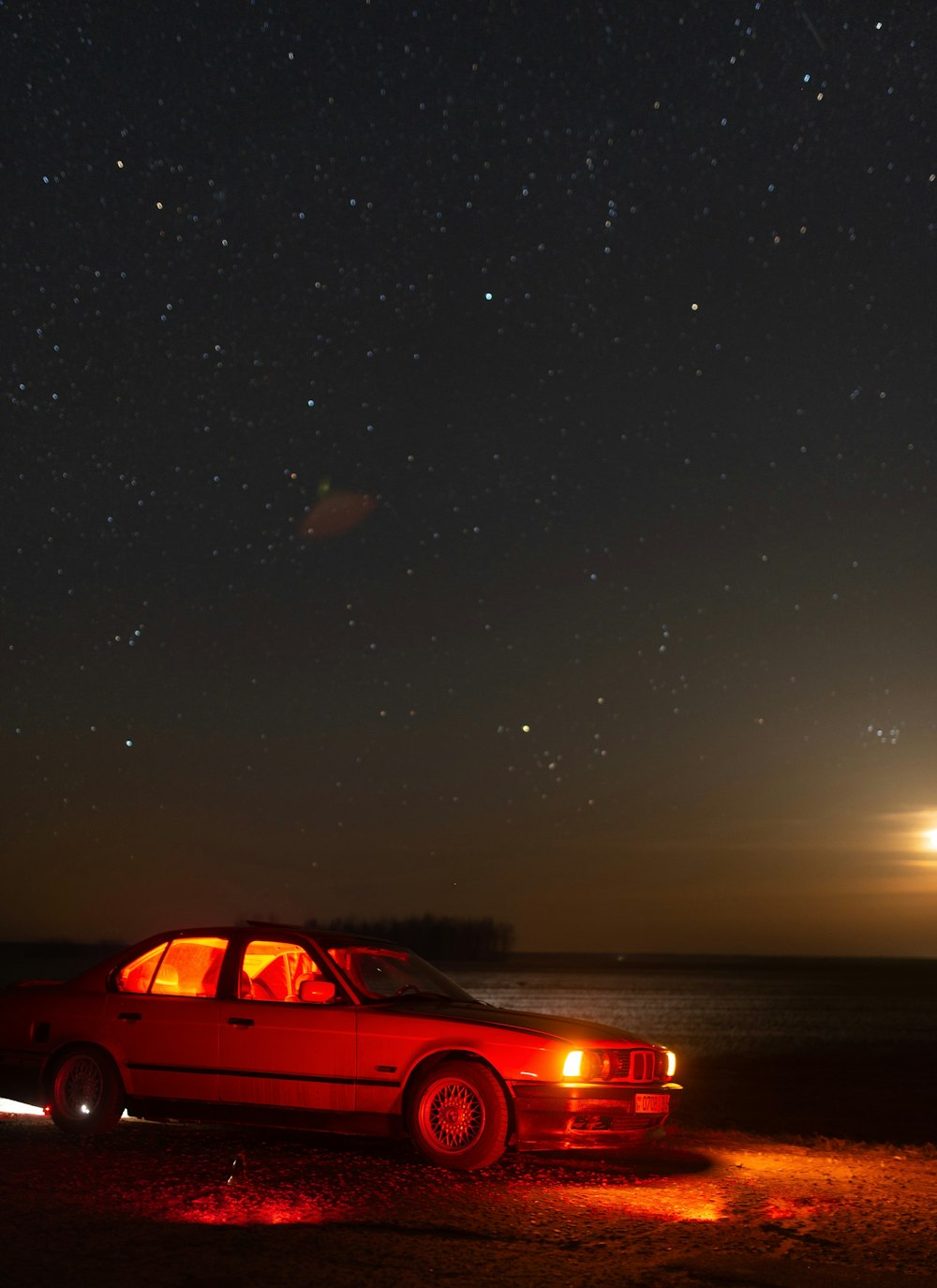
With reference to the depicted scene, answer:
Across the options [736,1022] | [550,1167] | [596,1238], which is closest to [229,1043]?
[550,1167]

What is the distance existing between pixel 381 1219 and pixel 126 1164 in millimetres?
2212

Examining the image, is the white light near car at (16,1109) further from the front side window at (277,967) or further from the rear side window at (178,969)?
the front side window at (277,967)

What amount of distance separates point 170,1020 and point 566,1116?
111 inches

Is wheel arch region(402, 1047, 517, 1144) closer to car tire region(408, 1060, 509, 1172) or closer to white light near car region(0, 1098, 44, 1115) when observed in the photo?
car tire region(408, 1060, 509, 1172)

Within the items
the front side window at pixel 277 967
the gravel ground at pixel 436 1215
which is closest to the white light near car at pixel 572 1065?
the gravel ground at pixel 436 1215

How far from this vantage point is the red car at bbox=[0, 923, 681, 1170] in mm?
8383

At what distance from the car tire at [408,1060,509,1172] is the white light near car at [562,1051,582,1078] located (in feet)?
1.33

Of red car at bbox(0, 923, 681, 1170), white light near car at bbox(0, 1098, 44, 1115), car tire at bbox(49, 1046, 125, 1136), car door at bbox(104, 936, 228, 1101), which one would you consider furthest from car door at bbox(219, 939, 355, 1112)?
white light near car at bbox(0, 1098, 44, 1115)

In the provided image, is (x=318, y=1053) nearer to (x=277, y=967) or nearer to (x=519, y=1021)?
(x=277, y=967)

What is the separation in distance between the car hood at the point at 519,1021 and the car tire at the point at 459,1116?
303 mm

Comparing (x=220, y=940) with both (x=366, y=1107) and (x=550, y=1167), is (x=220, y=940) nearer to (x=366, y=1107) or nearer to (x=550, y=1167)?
(x=366, y=1107)

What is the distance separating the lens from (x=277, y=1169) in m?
8.18

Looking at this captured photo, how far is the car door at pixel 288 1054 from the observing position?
8742 millimetres

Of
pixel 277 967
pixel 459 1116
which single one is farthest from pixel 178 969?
pixel 459 1116
